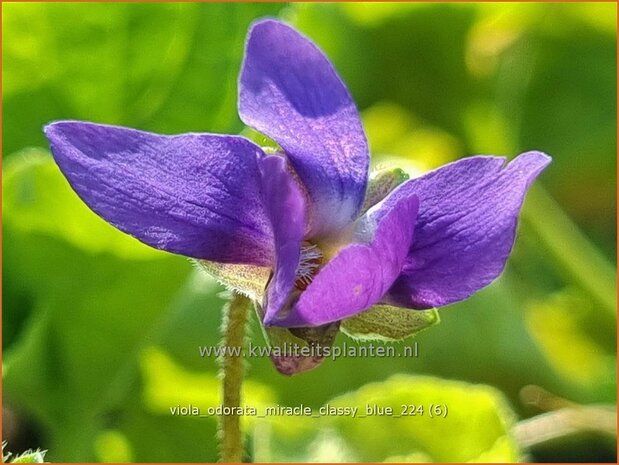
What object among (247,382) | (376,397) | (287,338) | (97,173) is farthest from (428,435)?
(97,173)

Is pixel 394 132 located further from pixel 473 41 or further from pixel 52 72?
pixel 52 72

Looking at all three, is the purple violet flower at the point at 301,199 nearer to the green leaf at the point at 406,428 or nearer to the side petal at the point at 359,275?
the side petal at the point at 359,275

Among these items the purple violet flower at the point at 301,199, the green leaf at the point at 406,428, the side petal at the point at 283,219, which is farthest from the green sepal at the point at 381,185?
the green leaf at the point at 406,428

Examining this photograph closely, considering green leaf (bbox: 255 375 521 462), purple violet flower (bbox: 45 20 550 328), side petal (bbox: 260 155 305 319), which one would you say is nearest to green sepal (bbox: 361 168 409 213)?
purple violet flower (bbox: 45 20 550 328)

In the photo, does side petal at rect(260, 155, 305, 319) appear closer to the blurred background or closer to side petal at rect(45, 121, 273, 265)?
side petal at rect(45, 121, 273, 265)

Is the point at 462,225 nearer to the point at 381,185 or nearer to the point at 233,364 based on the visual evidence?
the point at 381,185

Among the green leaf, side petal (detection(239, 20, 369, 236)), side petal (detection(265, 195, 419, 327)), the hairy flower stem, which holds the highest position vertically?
side petal (detection(239, 20, 369, 236))

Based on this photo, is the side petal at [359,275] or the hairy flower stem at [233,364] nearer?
the side petal at [359,275]
